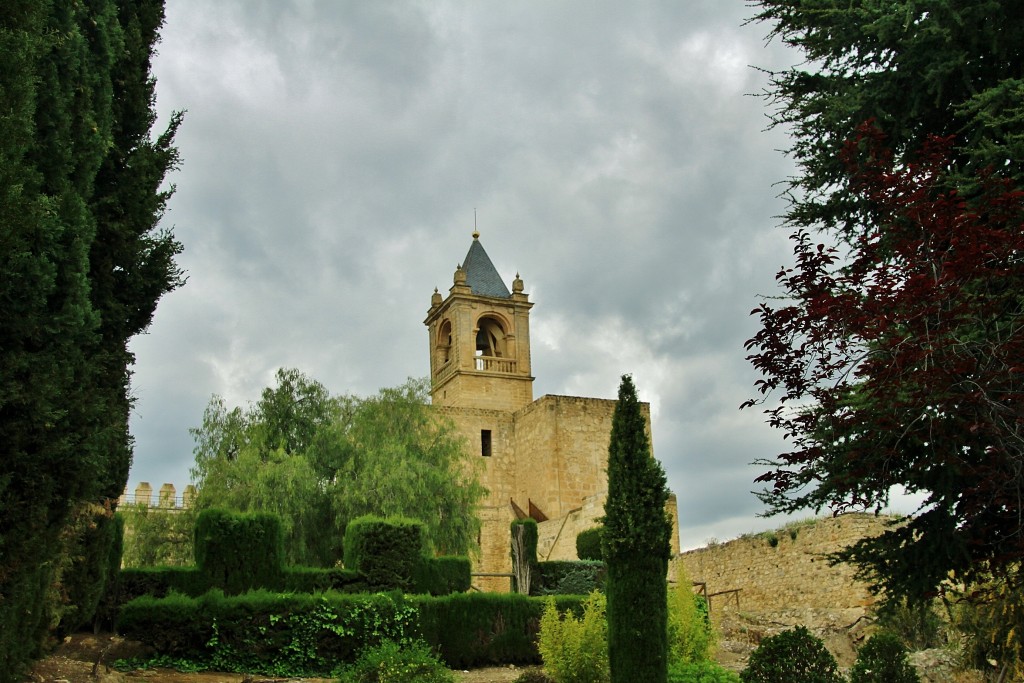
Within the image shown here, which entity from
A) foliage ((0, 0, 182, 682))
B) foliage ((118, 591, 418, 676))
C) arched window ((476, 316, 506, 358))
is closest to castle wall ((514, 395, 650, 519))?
arched window ((476, 316, 506, 358))

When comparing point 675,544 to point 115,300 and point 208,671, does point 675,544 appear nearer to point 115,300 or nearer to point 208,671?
point 208,671

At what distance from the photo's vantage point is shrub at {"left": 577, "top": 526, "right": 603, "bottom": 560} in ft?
69.6

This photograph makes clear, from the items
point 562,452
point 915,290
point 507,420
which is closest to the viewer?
point 915,290

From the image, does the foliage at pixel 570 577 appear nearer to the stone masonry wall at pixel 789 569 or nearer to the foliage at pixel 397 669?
the stone masonry wall at pixel 789 569

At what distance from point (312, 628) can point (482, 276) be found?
84.7ft

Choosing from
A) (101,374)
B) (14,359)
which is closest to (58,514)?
(14,359)

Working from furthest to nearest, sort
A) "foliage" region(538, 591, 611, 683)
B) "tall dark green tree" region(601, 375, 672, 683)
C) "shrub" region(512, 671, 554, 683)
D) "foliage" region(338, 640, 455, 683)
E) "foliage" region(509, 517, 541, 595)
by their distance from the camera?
"foliage" region(509, 517, 541, 595) → "foliage" region(538, 591, 611, 683) → "shrub" region(512, 671, 554, 683) → "tall dark green tree" region(601, 375, 672, 683) → "foliage" region(338, 640, 455, 683)

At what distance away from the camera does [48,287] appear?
662cm

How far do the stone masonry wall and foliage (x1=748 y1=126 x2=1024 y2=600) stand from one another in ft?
27.8

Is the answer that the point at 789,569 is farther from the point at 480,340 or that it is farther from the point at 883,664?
the point at 480,340

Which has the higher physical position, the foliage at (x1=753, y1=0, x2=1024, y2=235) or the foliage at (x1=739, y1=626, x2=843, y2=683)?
the foliage at (x1=753, y1=0, x2=1024, y2=235)

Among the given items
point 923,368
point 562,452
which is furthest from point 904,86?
point 562,452

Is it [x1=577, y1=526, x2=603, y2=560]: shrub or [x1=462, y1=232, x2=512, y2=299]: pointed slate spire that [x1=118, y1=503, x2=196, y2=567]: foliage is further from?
[x1=462, y1=232, x2=512, y2=299]: pointed slate spire

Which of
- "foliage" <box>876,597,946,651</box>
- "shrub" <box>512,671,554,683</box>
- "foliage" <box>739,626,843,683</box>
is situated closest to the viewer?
"foliage" <box>739,626,843,683</box>
